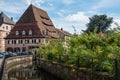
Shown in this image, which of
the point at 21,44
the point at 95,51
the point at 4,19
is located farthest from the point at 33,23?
the point at 95,51

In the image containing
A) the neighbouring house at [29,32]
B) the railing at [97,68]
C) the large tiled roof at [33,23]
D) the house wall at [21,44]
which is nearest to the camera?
the railing at [97,68]

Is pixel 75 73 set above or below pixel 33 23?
below

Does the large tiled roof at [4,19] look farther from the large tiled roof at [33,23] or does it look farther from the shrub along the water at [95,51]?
the shrub along the water at [95,51]

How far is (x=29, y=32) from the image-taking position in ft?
317

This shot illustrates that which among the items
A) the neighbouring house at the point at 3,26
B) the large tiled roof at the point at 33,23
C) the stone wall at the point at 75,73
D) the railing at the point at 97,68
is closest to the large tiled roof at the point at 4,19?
the neighbouring house at the point at 3,26

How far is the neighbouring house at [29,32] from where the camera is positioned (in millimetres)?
94875

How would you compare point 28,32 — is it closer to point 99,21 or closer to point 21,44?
point 21,44

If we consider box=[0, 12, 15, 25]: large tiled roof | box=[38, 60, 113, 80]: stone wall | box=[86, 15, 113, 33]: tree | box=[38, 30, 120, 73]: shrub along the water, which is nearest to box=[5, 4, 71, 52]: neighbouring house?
box=[86, 15, 113, 33]: tree

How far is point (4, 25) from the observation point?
11731cm

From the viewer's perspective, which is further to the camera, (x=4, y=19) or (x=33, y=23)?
(x=4, y=19)

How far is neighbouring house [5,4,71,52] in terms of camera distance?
94875 mm

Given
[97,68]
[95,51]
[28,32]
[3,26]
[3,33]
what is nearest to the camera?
[97,68]

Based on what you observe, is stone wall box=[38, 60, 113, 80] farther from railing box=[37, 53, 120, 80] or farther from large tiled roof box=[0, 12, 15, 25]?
large tiled roof box=[0, 12, 15, 25]

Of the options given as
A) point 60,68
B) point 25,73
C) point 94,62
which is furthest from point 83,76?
point 25,73
